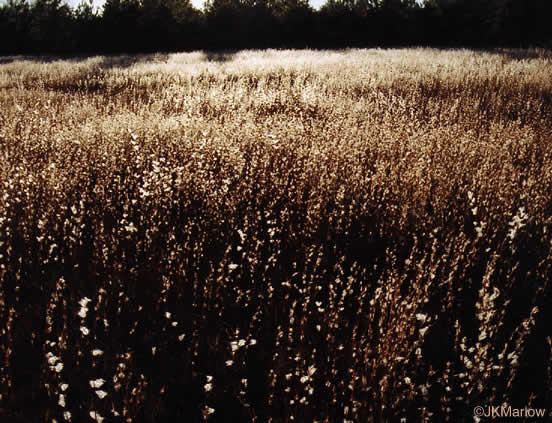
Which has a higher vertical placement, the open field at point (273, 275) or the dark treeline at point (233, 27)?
the dark treeline at point (233, 27)

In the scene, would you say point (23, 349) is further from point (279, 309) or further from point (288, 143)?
point (288, 143)

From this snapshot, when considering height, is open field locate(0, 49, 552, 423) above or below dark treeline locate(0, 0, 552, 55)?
below

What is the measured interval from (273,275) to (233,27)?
27370 millimetres

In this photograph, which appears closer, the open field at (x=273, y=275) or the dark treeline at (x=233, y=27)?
the open field at (x=273, y=275)

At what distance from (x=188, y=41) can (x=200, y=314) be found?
2804 cm

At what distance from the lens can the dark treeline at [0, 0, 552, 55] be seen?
25.3 meters

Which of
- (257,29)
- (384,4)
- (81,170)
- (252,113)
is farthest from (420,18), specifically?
(81,170)

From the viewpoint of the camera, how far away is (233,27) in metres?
26.2

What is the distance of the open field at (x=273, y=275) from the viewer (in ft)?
5.04

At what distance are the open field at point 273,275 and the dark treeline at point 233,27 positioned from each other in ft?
79.2

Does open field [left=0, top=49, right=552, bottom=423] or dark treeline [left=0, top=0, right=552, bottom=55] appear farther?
dark treeline [left=0, top=0, right=552, bottom=55]

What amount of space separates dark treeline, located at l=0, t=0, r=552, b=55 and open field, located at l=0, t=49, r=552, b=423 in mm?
24134

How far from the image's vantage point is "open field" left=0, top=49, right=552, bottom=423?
5.04 feet

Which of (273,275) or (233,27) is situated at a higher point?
(233,27)
